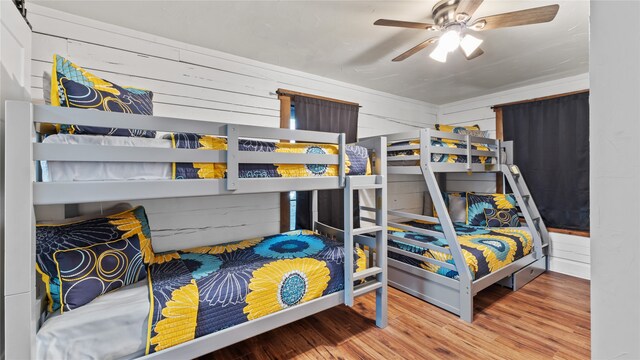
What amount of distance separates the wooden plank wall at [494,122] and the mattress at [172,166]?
9.45 feet

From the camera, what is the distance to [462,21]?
174cm

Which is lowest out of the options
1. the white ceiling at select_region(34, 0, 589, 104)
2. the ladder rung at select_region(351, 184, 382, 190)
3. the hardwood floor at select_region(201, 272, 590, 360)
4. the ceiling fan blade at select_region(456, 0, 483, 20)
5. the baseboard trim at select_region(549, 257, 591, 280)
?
the hardwood floor at select_region(201, 272, 590, 360)

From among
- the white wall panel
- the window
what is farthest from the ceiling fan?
the window

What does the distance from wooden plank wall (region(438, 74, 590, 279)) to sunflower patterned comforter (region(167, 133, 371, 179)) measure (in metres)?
2.65

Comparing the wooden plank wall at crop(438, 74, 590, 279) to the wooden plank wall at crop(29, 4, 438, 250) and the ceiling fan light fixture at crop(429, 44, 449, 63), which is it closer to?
the wooden plank wall at crop(29, 4, 438, 250)

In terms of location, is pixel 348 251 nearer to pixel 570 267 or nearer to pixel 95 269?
pixel 95 269

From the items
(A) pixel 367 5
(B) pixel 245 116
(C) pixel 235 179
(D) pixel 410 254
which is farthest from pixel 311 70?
(D) pixel 410 254

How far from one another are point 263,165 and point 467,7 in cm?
152

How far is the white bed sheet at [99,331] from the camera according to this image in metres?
1.17

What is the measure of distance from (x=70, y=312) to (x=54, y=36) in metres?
1.86

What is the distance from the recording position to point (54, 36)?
1.90 metres

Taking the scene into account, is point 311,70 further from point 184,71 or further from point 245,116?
point 184,71

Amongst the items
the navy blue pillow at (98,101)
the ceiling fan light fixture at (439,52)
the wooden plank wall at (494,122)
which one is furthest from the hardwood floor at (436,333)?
the ceiling fan light fixture at (439,52)

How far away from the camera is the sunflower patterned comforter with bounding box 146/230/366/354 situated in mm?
1393
